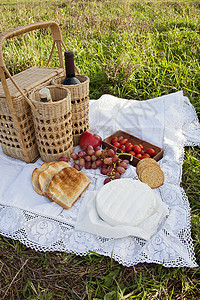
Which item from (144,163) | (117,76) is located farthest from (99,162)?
(117,76)

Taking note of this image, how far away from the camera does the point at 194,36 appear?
441cm

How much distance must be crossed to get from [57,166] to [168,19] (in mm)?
4656

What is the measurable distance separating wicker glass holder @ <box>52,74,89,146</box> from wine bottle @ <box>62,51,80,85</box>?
82 mm

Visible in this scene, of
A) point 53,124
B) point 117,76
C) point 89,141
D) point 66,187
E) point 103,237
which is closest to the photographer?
point 103,237

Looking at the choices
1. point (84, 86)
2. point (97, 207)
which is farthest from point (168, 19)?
point (97, 207)

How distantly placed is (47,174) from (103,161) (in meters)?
0.50

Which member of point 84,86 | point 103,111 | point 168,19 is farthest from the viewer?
point 168,19

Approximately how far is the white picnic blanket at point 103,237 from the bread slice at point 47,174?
0.31 ft

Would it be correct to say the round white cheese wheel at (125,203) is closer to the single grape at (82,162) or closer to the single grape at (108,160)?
the single grape at (108,160)

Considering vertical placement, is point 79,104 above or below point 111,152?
above

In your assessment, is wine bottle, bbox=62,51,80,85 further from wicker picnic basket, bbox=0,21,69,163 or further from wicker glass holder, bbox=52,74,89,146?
wicker picnic basket, bbox=0,21,69,163

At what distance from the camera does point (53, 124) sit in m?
1.98

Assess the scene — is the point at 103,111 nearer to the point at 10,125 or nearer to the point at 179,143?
the point at 179,143

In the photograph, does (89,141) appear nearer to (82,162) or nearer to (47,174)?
(82,162)
